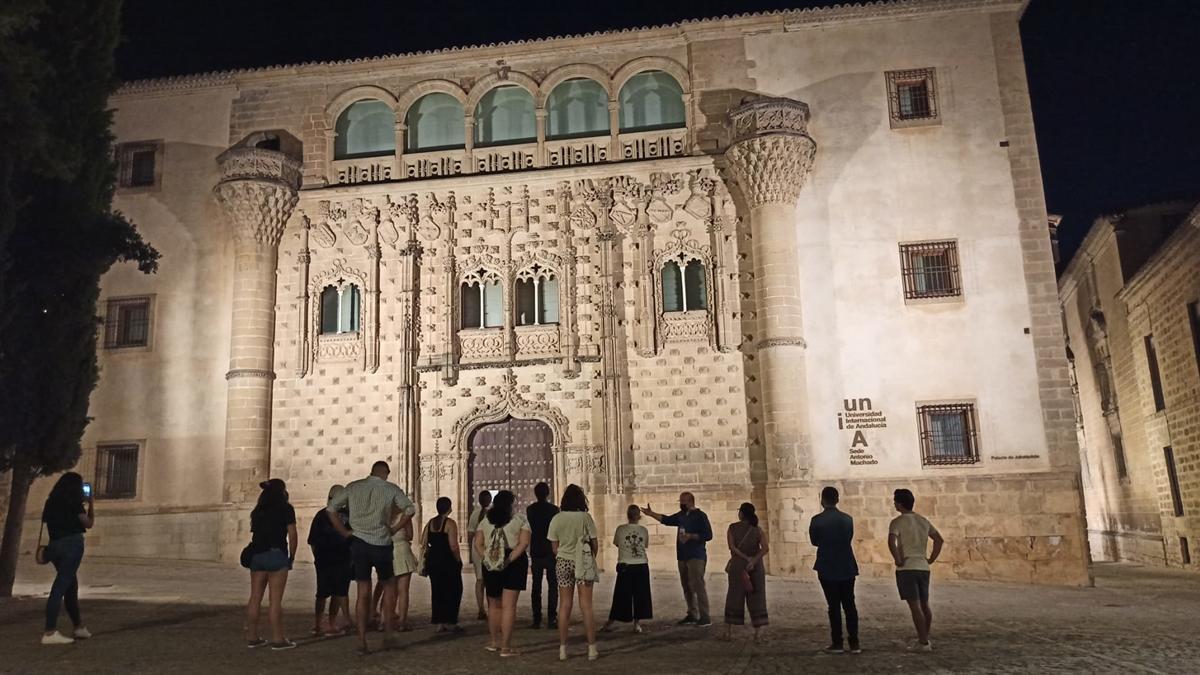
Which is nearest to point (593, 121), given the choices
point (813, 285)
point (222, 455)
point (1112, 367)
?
point (813, 285)

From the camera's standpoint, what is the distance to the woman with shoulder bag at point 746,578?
834 cm

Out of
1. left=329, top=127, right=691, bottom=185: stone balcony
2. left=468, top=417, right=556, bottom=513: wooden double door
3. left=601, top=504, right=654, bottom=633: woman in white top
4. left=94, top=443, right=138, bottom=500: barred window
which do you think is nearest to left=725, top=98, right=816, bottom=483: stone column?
left=329, top=127, right=691, bottom=185: stone balcony

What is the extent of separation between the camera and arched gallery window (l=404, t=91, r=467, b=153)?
1992 centimetres

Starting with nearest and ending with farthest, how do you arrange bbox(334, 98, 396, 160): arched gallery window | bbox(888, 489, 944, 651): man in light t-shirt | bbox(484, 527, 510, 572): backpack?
bbox(484, 527, 510, 572): backpack
bbox(888, 489, 944, 651): man in light t-shirt
bbox(334, 98, 396, 160): arched gallery window

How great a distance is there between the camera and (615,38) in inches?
761

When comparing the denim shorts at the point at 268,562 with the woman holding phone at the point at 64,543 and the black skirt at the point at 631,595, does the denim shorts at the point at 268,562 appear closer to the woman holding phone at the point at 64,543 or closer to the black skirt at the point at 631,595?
the woman holding phone at the point at 64,543

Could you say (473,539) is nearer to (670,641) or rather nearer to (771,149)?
(670,641)

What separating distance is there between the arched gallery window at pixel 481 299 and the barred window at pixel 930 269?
26.9 ft

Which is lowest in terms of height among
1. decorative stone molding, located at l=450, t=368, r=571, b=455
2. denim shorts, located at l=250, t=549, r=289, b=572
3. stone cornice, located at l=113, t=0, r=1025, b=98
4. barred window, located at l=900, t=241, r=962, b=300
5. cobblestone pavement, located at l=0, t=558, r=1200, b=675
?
cobblestone pavement, located at l=0, t=558, r=1200, b=675

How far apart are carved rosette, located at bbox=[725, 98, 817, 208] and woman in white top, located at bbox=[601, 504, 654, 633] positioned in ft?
32.8

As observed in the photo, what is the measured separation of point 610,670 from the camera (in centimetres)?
692

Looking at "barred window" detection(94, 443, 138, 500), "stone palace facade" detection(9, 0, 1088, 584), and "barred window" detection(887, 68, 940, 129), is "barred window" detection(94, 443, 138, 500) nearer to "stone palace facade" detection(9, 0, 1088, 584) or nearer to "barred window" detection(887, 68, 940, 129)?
"stone palace facade" detection(9, 0, 1088, 584)

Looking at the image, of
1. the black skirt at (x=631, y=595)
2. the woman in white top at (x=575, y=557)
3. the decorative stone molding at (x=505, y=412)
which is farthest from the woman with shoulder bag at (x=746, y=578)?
the decorative stone molding at (x=505, y=412)

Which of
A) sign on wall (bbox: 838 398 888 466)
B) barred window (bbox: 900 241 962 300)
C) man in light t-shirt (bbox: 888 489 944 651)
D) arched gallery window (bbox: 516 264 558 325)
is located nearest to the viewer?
man in light t-shirt (bbox: 888 489 944 651)
